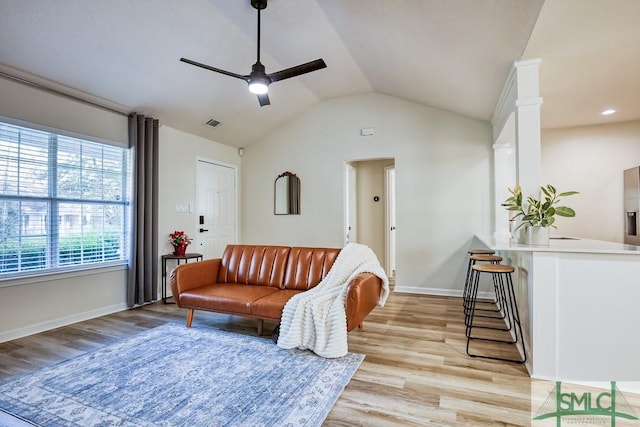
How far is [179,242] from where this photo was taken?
4.48m

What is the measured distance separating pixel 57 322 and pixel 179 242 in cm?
154

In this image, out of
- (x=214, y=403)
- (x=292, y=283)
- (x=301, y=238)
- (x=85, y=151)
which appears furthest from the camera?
(x=301, y=238)

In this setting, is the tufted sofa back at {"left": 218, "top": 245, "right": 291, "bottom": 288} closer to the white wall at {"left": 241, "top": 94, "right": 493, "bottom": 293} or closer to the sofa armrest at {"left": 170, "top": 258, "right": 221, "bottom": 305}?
the sofa armrest at {"left": 170, "top": 258, "right": 221, "bottom": 305}

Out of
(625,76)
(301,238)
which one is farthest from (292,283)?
(625,76)

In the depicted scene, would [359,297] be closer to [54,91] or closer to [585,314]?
[585,314]

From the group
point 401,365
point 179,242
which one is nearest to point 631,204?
point 401,365

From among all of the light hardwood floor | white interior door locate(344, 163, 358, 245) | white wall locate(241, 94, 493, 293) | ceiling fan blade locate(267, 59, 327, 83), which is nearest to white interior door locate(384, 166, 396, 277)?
white interior door locate(344, 163, 358, 245)

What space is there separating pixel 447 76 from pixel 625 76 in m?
1.49

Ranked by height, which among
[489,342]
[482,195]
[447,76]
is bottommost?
[489,342]

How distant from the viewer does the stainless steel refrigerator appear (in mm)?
4038

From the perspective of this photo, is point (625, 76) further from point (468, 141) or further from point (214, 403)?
point (214, 403)

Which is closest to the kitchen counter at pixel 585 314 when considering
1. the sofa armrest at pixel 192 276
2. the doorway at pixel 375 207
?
the sofa armrest at pixel 192 276

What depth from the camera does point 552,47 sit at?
236cm

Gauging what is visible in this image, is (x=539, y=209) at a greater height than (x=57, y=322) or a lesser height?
greater
